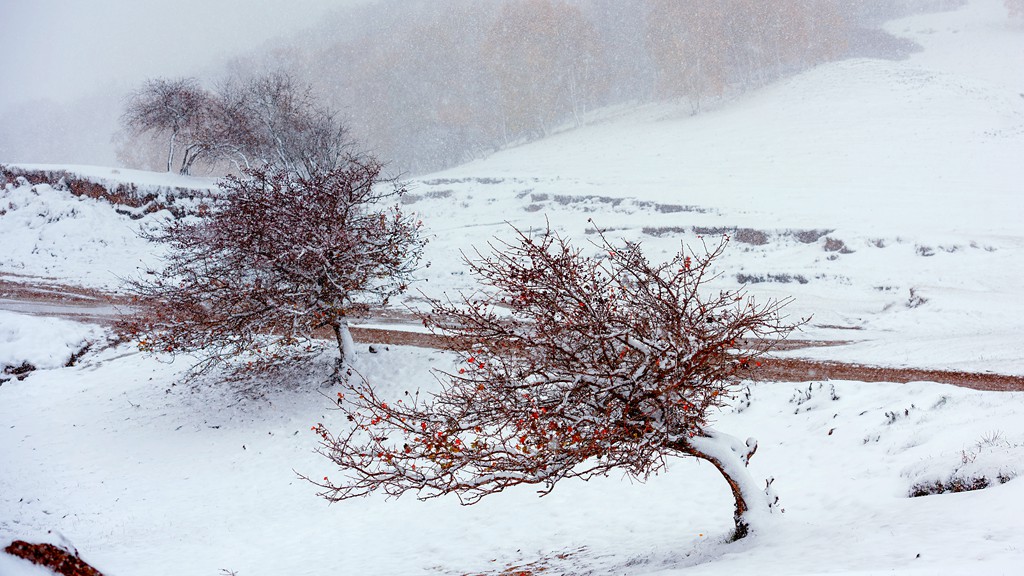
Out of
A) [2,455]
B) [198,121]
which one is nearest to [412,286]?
[2,455]

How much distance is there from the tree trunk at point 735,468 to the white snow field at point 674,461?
0.27 meters

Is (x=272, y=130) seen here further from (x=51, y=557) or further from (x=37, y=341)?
(x=51, y=557)

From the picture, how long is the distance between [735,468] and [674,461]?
15.3ft

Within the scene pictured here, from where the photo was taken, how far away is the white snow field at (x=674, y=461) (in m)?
7.26

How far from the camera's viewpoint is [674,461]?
11266 millimetres

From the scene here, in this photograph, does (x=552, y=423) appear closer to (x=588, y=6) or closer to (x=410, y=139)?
(x=410, y=139)

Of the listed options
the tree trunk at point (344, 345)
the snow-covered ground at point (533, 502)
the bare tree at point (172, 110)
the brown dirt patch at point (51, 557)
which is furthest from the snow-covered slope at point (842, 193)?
the brown dirt patch at point (51, 557)

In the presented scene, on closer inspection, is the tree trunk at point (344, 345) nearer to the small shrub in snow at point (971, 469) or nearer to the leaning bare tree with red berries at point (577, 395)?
the leaning bare tree with red berries at point (577, 395)

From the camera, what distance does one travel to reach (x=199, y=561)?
30.0 feet

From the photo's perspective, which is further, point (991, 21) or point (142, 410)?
point (991, 21)

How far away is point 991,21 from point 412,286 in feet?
275

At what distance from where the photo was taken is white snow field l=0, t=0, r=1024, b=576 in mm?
7258

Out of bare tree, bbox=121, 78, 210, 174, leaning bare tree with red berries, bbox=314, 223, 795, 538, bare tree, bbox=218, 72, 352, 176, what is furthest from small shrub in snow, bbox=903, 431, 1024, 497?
bare tree, bbox=121, 78, 210, 174

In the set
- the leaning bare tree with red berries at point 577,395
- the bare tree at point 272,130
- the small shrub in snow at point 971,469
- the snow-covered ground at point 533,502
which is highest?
the bare tree at point 272,130
